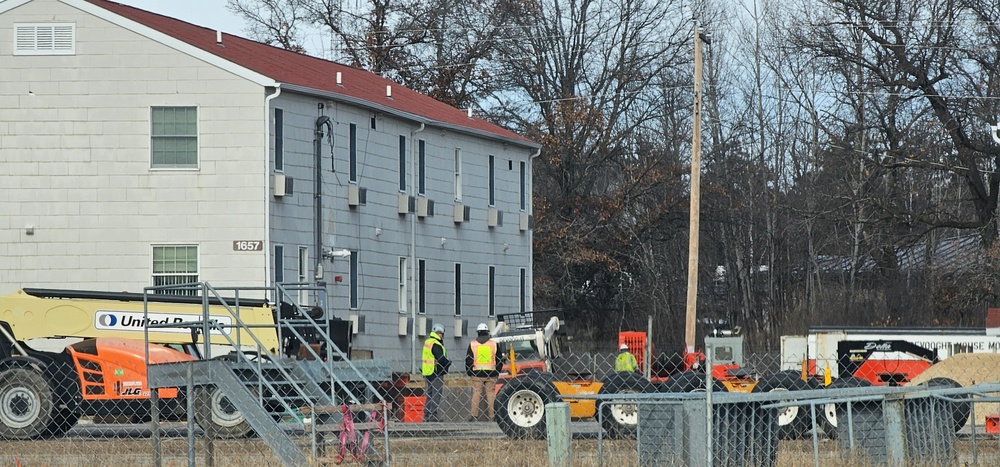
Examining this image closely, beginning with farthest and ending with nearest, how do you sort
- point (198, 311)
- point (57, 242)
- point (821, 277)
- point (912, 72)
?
point (821, 277)
point (912, 72)
point (57, 242)
point (198, 311)

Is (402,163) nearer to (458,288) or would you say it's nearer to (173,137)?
(458,288)

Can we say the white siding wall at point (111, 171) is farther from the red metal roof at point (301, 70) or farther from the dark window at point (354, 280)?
the dark window at point (354, 280)

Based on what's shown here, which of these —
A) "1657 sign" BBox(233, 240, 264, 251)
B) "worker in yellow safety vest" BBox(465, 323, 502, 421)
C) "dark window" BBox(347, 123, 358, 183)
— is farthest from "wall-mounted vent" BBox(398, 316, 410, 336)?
"worker in yellow safety vest" BBox(465, 323, 502, 421)

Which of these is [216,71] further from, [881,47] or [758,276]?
[758,276]

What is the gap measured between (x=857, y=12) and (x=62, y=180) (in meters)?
24.7

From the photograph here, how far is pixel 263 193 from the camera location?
3108 centimetres

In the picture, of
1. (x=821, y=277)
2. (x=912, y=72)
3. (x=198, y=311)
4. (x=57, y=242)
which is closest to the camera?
(x=198, y=311)

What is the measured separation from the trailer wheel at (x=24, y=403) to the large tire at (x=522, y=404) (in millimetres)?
6197

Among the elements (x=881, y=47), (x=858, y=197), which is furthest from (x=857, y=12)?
(x=858, y=197)

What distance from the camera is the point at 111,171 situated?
31062 millimetres

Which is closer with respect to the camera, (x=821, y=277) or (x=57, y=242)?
(x=57, y=242)

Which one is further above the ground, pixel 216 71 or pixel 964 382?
pixel 216 71

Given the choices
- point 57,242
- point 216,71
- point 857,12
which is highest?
point 857,12

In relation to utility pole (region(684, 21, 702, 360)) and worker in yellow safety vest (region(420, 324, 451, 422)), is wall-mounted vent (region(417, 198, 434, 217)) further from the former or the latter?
worker in yellow safety vest (region(420, 324, 451, 422))
